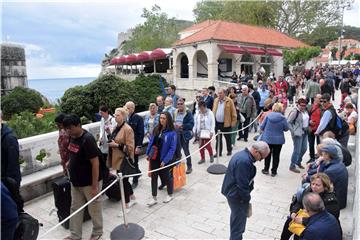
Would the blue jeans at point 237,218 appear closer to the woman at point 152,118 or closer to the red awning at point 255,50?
the woman at point 152,118

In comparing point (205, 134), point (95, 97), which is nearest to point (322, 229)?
point (205, 134)

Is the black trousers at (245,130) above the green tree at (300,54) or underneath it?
underneath

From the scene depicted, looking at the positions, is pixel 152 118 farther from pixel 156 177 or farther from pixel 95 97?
pixel 95 97

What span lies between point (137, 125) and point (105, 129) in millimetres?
614

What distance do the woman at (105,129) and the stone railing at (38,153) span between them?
120 centimetres

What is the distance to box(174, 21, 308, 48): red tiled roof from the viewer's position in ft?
78.4

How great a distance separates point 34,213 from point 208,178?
346cm

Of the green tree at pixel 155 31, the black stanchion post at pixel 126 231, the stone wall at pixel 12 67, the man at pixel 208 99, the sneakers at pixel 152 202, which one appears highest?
the green tree at pixel 155 31

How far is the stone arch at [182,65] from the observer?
27.5m

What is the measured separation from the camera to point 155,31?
44.7 meters

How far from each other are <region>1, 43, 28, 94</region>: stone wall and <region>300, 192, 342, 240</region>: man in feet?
58.7

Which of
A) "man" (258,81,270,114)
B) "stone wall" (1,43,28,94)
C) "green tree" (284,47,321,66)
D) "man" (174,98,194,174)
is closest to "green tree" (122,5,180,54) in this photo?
"green tree" (284,47,321,66)

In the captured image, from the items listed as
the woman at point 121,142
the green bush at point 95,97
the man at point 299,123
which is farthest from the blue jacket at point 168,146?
the green bush at point 95,97

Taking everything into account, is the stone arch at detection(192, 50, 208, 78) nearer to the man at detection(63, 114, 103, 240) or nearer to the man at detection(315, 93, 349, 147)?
the man at detection(315, 93, 349, 147)
